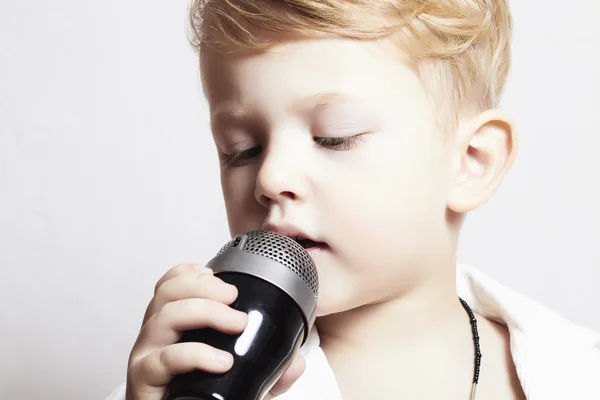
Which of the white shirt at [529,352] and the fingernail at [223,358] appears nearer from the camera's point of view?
the fingernail at [223,358]

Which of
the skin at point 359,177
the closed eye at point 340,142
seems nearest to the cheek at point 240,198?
the skin at point 359,177

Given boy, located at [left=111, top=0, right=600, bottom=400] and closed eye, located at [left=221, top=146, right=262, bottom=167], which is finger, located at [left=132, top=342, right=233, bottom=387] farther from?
closed eye, located at [left=221, top=146, right=262, bottom=167]

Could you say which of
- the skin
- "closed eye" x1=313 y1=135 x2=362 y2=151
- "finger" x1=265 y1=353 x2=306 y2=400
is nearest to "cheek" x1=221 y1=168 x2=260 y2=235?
the skin

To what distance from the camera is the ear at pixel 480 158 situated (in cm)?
126

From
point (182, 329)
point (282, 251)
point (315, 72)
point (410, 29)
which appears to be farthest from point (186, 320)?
point (410, 29)

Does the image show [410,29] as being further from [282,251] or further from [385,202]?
[282,251]

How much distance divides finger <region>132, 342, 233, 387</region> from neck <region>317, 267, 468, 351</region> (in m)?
0.37

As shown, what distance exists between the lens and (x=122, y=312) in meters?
2.07

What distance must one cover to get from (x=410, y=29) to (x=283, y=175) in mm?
256

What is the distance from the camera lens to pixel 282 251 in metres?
0.99

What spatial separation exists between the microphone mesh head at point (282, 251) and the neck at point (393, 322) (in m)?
0.27

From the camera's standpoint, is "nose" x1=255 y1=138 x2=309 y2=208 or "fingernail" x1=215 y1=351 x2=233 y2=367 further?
"nose" x1=255 y1=138 x2=309 y2=208

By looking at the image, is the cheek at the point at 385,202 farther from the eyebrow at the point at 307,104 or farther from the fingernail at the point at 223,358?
the fingernail at the point at 223,358

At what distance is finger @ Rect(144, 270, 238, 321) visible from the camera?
96 centimetres
